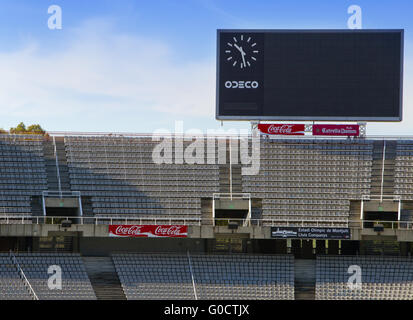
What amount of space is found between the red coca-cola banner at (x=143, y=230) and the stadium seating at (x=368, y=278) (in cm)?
752

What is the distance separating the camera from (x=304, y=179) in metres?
31.4

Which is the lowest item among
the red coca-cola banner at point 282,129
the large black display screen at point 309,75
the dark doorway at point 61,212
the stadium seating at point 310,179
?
the dark doorway at point 61,212

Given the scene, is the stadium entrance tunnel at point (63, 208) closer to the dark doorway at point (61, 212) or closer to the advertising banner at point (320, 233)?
the dark doorway at point (61, 212)

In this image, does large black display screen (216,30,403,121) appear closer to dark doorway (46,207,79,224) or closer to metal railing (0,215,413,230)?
metal railing (0,215,413,230)

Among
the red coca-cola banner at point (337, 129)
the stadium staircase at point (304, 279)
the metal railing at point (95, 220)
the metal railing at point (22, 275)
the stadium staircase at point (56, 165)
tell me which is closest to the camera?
the metal railing at point (22, 275)

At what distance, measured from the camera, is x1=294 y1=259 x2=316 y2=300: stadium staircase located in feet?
88.9

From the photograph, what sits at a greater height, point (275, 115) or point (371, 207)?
point (275, 115)

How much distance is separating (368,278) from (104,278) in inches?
503

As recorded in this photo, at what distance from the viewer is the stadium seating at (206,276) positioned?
A: 88.0 ft

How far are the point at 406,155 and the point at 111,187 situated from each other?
53.9ft

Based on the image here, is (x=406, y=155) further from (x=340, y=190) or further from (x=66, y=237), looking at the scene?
(x=66, y=237)

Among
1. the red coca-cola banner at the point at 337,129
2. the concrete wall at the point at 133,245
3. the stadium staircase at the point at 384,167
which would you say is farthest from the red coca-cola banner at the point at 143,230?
the stadium staircase at the point at 384,167
